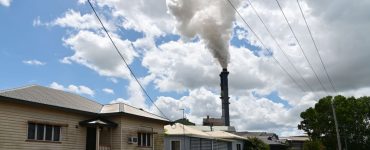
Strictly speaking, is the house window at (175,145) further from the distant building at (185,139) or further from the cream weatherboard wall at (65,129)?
the cream weatherboard wall at (65,129)

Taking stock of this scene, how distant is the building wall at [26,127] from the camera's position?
17266 mm

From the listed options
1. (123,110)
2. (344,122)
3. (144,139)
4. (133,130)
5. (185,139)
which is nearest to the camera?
(123,110)

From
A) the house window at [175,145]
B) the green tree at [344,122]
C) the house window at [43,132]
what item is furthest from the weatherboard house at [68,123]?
the green tree at [344,122]

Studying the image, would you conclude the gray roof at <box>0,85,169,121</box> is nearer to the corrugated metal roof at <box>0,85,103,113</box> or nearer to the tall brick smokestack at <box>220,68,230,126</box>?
the corrugated metal roof at <box>0,85,103,113</box>

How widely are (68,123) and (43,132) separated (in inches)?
61.0

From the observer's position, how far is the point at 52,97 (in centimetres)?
2103

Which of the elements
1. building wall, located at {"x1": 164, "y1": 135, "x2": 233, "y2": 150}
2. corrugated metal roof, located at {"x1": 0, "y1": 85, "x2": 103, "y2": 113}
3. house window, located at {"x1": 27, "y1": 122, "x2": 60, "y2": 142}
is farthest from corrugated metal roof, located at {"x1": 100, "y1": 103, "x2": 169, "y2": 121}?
building wall, located at {"x1": 164, "y1": 135, "x2": 233, "y2": 150}

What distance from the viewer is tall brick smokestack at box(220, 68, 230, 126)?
2315 inches

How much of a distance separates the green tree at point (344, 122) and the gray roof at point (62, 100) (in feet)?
95.5

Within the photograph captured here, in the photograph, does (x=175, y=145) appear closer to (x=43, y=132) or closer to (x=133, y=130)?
(x=133, y=130)

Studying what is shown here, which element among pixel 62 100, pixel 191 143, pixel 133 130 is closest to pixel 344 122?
pixel 191 143

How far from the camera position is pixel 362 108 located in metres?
47.4

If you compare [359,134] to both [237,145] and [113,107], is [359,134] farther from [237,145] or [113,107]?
[113,107]

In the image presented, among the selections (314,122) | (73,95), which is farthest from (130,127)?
(314,122)
